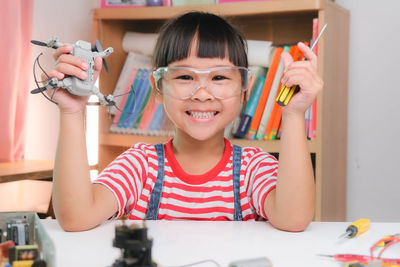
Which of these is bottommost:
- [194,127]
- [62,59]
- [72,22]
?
[194,127]

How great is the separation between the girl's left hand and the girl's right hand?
1.04 feet

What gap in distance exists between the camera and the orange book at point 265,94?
182cm

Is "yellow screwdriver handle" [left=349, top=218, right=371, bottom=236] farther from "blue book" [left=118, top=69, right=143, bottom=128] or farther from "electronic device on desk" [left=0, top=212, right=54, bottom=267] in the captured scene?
"blue book" [left=118, top=69, right=143, bottom=128]

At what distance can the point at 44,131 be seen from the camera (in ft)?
6.59

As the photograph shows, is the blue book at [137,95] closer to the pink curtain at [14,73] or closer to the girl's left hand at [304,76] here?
the pink curtain at [14,73]

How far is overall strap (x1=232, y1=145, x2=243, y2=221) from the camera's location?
1.10 metres

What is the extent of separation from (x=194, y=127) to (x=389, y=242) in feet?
1.58

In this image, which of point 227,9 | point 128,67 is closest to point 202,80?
point 227,9

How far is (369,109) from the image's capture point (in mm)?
2070

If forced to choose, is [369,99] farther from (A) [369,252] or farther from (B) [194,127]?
(A) [369,252]

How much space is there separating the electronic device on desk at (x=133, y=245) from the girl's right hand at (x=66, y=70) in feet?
1.20

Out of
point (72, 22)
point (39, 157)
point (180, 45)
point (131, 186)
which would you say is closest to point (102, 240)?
point (131, 186)

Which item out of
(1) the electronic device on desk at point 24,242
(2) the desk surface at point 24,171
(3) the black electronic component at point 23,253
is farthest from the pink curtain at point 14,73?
(3) the black electronic component at point 23,253

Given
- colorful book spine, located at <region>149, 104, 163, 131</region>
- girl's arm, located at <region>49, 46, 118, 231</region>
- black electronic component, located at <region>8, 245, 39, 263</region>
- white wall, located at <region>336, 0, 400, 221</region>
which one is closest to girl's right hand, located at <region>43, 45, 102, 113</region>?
girl's arm, located at <region>49, 46, 118, 231</region>
